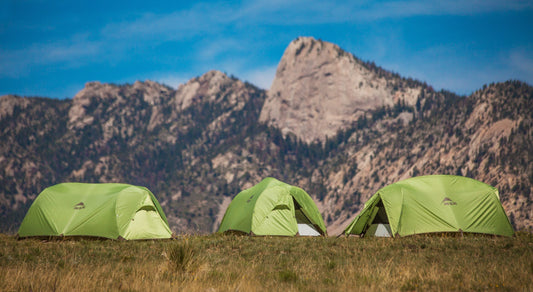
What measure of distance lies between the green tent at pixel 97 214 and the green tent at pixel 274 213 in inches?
154

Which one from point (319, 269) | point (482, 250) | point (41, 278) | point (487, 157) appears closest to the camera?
point (41, 278)

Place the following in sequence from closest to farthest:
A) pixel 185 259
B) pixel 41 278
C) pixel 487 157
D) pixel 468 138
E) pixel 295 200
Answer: pixel 41 278 → pixel 185 259 → pixel 295 200 → pixel 487 157 → pixel 468 138

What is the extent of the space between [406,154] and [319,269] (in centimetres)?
15329

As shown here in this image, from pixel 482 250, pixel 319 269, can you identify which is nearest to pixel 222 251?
pixel 319 269

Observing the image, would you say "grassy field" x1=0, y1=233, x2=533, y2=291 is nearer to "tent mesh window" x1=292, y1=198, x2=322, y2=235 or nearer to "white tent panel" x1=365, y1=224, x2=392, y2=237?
"white tent panel" x1=365, y1=224, x2=392, y2=237

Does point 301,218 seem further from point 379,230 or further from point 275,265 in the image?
point 275,265

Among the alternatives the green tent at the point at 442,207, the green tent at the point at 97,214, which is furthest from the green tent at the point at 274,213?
the green tent at the point at 442,207

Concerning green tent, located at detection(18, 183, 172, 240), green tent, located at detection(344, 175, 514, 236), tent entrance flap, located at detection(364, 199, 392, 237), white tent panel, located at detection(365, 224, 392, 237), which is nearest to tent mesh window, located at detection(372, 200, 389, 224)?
tent entrance flap, located at detection(364, 199, 392, 237)

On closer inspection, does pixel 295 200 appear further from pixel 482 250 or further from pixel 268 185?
pixel 482 250

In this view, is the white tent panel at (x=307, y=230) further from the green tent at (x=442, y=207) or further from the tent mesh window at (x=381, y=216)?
the green tent at (x=442, y=207)

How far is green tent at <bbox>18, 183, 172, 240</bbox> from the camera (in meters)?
20.2

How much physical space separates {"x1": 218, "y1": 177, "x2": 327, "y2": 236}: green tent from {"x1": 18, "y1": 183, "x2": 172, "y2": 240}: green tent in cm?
392

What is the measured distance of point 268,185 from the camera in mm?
24812

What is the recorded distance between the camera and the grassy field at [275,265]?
34.1 feet
